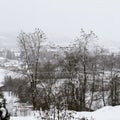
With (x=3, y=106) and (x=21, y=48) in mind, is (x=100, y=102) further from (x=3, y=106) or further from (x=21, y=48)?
(x=3, y=106)

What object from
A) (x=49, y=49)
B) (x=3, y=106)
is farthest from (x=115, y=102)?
(x=3, y=106)

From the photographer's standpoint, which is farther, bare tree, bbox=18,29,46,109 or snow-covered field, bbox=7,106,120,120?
bare tree, bbox=18,29,46,109

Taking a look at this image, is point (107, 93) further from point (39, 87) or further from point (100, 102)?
point (39, 87)

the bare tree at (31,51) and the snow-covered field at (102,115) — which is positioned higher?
the bare tree at (31,51)

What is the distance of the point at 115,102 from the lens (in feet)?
67.5

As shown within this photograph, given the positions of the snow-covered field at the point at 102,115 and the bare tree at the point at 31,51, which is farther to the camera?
the bare tree at the point at 31,51

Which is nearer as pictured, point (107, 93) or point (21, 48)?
point (21, 48)

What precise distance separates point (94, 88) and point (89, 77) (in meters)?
1.03

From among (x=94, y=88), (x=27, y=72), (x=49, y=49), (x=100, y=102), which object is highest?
(x=49, y=49)

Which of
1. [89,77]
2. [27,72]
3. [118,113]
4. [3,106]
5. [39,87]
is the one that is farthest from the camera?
[89,77]

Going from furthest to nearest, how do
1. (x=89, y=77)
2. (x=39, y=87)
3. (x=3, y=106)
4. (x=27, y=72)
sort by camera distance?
(x=89, y=77)
(x=27, y=72)
(x=39, y=87)
(x=3, y=106)

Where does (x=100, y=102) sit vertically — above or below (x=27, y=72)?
below

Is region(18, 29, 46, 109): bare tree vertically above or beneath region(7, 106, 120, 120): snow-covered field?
above

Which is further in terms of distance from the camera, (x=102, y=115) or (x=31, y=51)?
(x=31, y=51)
